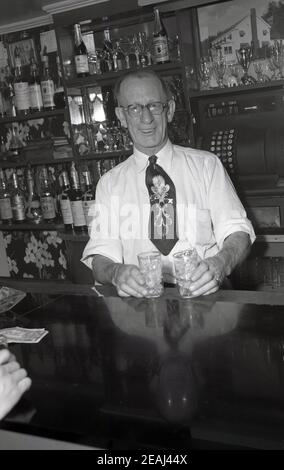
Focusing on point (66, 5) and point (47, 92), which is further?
point (47, 92)

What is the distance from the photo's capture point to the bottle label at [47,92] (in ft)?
14.9

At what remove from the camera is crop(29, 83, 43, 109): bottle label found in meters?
4.59

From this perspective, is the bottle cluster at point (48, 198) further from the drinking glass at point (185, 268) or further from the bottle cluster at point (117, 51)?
the drinking glass at point (185, 268)

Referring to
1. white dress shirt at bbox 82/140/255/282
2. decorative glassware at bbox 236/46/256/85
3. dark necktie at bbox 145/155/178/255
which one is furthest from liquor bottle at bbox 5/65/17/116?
dark necktie at bbox 145/155/178/255

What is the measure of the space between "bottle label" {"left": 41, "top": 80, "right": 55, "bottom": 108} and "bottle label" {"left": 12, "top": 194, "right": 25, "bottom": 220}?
84 cm

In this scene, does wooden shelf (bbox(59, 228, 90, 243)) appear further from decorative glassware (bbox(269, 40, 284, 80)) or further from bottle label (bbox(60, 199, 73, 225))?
decorative glassware (bbox(269, 40, 284, 80))

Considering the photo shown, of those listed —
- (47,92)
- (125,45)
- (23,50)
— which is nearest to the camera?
(125,45)

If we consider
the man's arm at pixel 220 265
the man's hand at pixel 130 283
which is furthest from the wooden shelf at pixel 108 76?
the man's hand at pixel 130 283

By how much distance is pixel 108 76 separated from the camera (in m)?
3.93

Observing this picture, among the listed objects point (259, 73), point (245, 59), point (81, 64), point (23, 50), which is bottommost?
point (259, 73)

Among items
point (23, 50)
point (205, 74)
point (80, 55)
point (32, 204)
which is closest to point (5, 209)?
point (32, 204)

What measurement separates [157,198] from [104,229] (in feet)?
0.95

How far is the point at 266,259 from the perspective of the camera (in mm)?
3418

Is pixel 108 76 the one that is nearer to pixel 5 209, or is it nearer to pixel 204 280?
pixel 5 209
